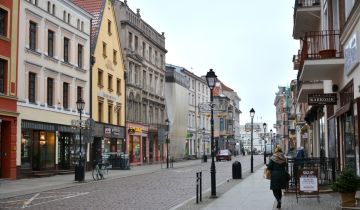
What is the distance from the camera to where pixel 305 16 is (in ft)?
82.6

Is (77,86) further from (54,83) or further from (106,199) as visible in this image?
(106,199)

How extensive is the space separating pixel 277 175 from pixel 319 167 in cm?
373

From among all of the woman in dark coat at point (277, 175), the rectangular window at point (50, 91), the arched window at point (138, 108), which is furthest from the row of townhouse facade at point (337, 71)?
the arched window at point (138, 108)

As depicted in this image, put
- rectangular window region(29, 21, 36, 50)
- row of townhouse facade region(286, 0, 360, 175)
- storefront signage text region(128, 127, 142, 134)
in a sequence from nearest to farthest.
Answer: row of townhouse facade region(286, 0, 360, 175) → rectangular window region(29, 21, 36, 50) → storefront signage text region(128, 127, 142, 134)

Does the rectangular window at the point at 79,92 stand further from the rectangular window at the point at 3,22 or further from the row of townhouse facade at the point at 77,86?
the rectangular window at the point at 3,22

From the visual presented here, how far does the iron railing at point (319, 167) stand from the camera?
60.5ft

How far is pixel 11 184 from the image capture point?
27812 mm

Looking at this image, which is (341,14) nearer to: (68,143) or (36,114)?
(36,114)

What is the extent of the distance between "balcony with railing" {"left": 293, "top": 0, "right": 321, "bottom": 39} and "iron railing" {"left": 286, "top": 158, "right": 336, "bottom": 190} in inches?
295

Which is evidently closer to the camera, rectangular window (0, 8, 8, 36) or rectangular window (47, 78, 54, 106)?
rectangular window (0, 8, 8, 36)

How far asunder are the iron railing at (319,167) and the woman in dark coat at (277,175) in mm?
1871

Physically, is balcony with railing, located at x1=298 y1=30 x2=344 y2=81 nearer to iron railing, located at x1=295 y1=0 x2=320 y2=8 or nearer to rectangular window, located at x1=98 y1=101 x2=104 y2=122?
iron railing, located at x1=295 y1=0 x2=320 y2=8

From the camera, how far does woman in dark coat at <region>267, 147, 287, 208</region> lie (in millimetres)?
15766

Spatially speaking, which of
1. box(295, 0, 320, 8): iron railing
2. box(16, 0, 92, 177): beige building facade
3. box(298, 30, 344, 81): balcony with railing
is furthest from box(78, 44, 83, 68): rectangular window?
box(298, 30, 344, 81): balcony with railing
